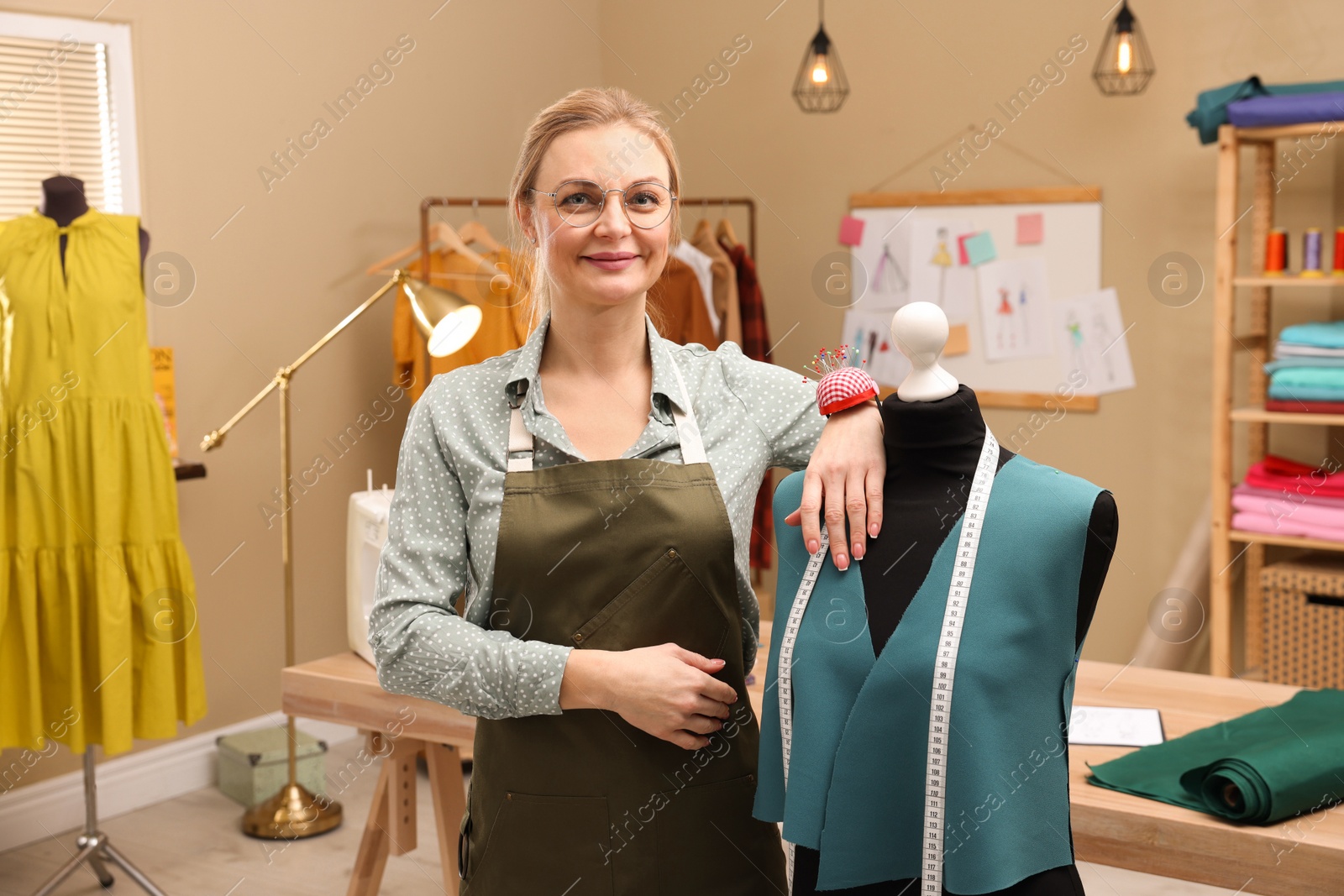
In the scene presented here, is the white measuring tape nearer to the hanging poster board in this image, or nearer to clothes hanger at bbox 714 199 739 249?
the hanging poster board

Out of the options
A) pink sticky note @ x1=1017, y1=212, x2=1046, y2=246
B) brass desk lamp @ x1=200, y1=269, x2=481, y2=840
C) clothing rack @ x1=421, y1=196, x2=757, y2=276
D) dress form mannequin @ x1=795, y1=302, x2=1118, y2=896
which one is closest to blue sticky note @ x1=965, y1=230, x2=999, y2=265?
pink sticky note @ x1=1017, y1=212, x2=1046, y2=246

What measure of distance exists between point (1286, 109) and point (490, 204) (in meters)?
2.51

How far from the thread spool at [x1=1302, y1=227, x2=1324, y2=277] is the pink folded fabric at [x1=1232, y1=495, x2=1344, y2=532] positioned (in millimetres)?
655

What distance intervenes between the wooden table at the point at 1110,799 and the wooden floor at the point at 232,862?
35.7 inches

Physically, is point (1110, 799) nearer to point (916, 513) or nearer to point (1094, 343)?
point (916, 513)

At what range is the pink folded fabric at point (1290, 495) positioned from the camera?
11.3 feet

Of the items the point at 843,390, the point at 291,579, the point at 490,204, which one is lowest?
the point at 291,579

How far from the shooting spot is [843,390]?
1.31 metres

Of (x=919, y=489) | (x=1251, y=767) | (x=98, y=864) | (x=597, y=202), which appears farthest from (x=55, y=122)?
(x=1251, y=767)

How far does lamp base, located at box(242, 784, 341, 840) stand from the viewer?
11.3ft

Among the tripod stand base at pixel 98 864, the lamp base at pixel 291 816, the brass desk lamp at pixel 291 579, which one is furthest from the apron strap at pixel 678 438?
the lamp base at pixel 291 816

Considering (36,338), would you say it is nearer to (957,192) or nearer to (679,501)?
(679,501)

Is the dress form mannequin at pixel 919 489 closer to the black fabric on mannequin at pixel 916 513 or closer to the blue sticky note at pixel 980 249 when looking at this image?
the black fabric on mannequin at pixel 916 513

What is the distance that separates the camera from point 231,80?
386 cm
